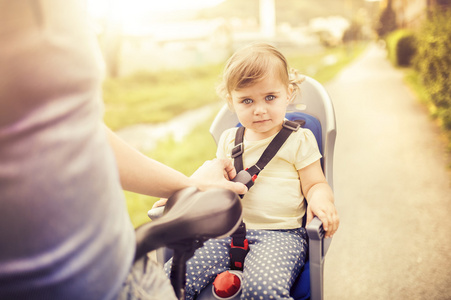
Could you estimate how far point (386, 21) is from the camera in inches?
1235

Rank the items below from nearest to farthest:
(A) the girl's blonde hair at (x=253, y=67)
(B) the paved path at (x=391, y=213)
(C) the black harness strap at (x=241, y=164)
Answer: (C) the black harness strap at (x=241, y=164), (A) the girl's blonde hair at (x=253, y=67), (B) the paved path at (x=391, y=213)

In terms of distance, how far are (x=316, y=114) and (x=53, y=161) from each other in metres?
1.74

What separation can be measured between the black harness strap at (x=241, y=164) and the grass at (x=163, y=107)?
52cm

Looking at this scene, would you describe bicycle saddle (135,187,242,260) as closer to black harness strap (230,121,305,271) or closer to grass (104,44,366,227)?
black harness strap (230,121,305,271)

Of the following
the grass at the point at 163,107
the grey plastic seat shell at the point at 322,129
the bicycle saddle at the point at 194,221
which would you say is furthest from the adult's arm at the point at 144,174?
the grass at the point at 163,107

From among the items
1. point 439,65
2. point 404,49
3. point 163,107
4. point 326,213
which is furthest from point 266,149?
point 404,49

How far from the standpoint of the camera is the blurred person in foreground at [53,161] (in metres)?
0.63

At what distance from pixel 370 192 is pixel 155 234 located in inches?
143

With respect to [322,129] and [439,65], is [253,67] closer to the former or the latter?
[322,129]

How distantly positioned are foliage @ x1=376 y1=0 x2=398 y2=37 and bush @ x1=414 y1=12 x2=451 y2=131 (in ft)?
84.5

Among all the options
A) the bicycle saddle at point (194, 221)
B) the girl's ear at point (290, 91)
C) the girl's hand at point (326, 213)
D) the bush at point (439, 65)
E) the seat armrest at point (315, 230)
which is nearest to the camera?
the bicycle saddle at point (194, 221)

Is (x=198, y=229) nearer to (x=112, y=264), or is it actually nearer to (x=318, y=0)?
(x=112, y=264)

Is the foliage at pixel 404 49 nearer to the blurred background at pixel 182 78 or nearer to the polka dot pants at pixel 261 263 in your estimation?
the blurred background at pixel 182 78

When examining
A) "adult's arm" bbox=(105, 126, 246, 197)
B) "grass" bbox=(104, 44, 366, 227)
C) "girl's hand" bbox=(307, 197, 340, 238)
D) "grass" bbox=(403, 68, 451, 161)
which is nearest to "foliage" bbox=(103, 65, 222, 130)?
"grass" bbox=(104, 44, 366, 227)
